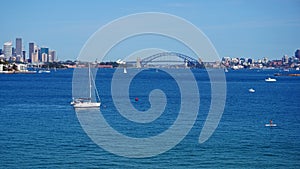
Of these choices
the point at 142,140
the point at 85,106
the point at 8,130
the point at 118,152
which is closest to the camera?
the point at 118,152

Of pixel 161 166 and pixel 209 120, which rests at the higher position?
pixel 209 120

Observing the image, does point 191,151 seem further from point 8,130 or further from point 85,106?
point 85,106

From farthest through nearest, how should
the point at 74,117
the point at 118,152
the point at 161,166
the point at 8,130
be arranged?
the point at 74,117 < the point at 8,130 < the point at 118,152 < the point at 161,166

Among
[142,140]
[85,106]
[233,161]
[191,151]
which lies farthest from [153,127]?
[85,106]

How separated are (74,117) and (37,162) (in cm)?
1147

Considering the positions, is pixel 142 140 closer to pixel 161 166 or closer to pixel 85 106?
pixel 161 166

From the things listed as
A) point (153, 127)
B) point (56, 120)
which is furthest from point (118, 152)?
point (56, 120)

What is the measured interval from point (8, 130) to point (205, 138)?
8.68m

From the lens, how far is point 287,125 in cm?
2506

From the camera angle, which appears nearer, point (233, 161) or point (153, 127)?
point (233, 161)

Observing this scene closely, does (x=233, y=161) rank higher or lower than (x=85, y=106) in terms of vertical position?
lower

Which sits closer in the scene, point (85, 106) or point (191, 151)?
point (191, 151)

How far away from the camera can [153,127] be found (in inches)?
915

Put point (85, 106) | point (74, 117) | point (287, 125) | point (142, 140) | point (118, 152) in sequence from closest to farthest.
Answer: point (118, 152) < point (142, 140) < point (287, 125) < point (74, 117) < point (85, 106)
